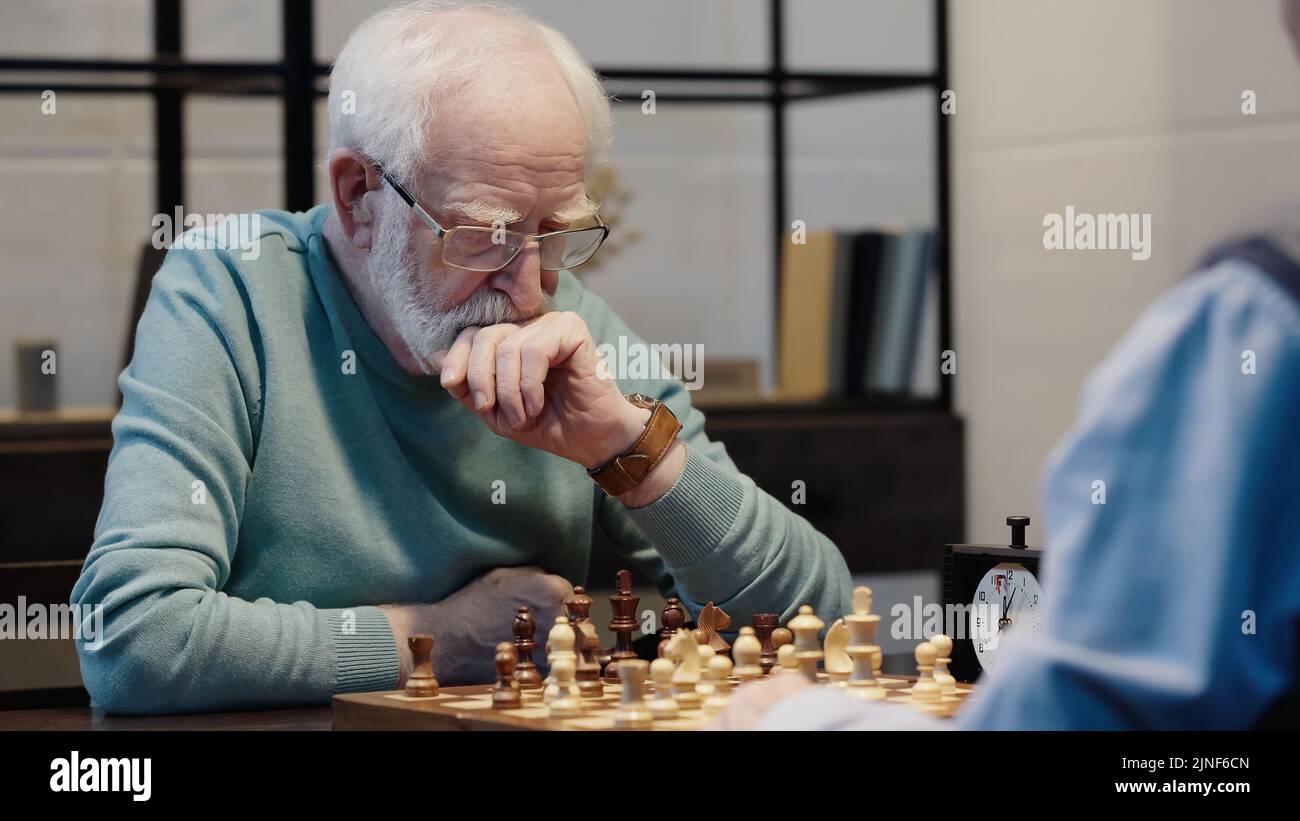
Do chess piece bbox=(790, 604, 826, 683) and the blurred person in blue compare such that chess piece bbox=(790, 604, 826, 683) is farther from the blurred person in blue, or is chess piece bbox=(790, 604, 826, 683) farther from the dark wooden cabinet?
the dark wooden cabinet

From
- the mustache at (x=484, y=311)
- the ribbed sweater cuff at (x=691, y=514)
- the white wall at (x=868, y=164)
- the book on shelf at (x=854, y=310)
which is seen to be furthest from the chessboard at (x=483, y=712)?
the book on shelf at (x=854, y=310)

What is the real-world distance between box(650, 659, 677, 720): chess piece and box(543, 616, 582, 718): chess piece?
2.4 inches

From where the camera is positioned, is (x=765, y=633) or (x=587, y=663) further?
(x=765, y=633)

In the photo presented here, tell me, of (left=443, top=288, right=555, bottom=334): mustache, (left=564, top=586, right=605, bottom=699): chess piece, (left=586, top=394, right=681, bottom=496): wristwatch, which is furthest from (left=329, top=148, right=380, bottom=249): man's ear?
(left=564, top=586, right=605, bottom=699): chess piece

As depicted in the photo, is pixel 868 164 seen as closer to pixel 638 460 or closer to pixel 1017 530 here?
pixel 638 460

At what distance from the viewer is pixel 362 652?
5.41ft

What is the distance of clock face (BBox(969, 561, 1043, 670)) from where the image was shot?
1523 millimetres

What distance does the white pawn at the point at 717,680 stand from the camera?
4.37 feet

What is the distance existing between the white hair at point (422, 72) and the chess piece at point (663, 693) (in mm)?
727

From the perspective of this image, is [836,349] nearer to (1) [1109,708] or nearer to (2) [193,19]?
(2) [193,19]

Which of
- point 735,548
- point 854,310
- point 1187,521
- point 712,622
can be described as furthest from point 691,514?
point 854,310

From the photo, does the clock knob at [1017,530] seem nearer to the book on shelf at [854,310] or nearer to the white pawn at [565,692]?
the white pawn at [565,692]

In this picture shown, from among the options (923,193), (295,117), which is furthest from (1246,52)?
(295,117)

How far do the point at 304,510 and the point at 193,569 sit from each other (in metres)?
0.21
